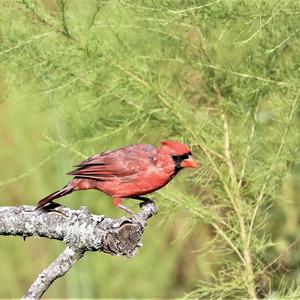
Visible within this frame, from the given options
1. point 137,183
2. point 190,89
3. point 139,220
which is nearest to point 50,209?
point 139,220

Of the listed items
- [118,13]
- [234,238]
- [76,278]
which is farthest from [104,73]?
[76,278]

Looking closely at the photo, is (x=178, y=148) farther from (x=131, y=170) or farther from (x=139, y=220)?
(x=139, y=220)

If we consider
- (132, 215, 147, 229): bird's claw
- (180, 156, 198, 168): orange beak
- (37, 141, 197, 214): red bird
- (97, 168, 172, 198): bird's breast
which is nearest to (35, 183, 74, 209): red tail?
(37, 141, 197, 214): red bird

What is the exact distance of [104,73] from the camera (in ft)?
11.5

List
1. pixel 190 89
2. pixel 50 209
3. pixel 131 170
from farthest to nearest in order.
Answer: pixel 190 89 → pixel 131 170 → pixel 50 209

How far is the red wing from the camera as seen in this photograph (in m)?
3.17

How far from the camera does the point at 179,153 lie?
10.1 feet

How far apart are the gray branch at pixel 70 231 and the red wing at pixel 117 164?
14.4 inches

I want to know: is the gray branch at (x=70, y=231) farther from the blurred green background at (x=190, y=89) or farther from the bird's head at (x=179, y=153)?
the blurred green background at (x=190, y=89)

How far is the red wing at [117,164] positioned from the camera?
3.17m

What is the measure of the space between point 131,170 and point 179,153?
0.21m

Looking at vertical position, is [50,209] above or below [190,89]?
below

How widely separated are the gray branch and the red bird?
30 centimetres

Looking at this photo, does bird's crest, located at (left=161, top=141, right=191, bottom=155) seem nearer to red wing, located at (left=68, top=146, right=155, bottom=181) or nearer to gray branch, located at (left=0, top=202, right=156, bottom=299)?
red wing, located at (left=68, top=146, right=155, bottom=181)
